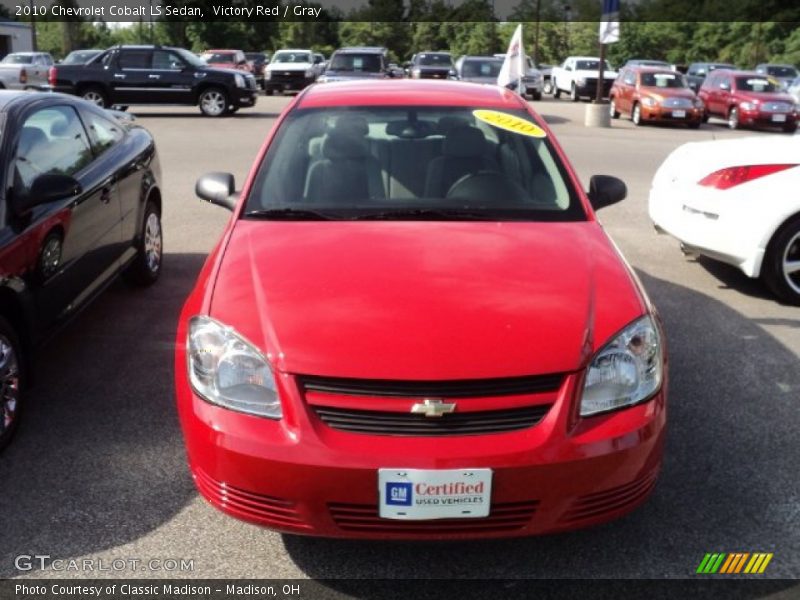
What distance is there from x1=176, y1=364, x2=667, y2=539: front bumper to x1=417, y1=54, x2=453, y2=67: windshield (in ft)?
84.2

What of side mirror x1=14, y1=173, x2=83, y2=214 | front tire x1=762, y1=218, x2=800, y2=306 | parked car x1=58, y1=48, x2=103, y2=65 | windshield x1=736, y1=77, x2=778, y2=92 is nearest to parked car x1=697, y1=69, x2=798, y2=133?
windshield x1=736, y1=77, x2=778, y2=92

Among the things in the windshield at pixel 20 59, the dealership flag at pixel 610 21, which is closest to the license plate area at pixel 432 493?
the dealership flag at pixel 610 21

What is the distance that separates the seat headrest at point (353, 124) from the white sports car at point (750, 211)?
3.13m

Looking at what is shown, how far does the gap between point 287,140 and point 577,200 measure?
56.5 inches

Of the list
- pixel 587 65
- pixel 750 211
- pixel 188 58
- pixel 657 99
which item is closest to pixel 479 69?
pixel 657 99

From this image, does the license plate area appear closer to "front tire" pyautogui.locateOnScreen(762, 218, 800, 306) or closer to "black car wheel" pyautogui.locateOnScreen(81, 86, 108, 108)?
"front tire" pyautogui.locateOnScreen(762, 218, 800, 306)

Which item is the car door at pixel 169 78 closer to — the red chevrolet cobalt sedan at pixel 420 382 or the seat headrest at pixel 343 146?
the seat headrest at pixel 343 146

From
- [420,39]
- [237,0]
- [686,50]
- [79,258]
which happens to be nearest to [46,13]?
[237,0]

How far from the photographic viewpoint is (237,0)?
62.7 m

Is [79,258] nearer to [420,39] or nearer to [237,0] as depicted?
[237,0]

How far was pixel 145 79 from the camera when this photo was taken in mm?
21656

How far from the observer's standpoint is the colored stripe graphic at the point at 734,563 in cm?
305

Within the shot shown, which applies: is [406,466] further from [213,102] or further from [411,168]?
[213,102]

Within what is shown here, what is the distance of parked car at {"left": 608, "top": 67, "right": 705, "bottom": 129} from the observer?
21797mm
